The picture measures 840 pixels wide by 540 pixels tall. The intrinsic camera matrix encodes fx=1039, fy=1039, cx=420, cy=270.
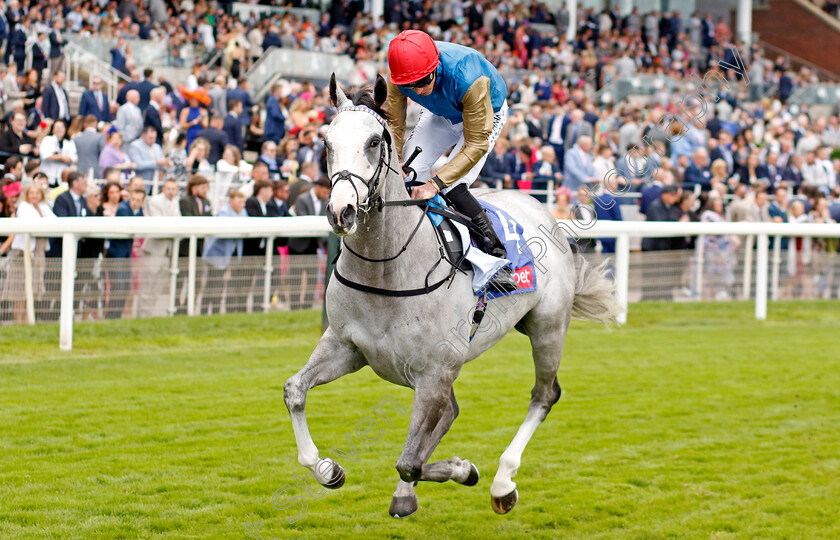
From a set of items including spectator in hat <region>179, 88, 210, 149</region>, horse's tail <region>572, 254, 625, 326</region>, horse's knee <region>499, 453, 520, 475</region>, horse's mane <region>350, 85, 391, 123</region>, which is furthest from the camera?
spectator in hat <region>179, 88, 210, 149</region>

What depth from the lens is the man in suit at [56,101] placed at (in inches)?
449

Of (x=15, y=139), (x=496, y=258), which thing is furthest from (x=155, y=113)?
(x=496, y=258)

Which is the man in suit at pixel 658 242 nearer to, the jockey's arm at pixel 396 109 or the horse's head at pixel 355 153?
the jockey's arm at pixel 396 109

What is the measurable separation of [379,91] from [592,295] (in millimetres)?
2075

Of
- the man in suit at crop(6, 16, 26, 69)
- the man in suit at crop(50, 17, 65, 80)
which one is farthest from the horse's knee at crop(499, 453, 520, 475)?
the man in suit at crop(6, 16, 26, 69)

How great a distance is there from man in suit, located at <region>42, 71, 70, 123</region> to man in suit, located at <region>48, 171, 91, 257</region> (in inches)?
120

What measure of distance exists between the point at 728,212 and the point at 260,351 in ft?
21.6

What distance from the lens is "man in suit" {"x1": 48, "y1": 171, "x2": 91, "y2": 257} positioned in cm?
840

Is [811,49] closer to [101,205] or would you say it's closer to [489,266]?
[101,205]

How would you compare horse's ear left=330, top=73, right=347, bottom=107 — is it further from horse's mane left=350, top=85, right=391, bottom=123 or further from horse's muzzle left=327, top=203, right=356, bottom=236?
horse's muzzle left=327, top=203, right=356, bottom=236

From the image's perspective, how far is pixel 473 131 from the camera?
13.8 ft

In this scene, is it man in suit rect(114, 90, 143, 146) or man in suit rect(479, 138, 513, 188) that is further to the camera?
man in suit rect(479, 138, 513, 188)

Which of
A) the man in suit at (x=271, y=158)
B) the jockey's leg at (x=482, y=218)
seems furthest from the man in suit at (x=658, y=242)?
the jockey's leg at (x=482, y=218)

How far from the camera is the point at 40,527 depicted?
4.11 m
